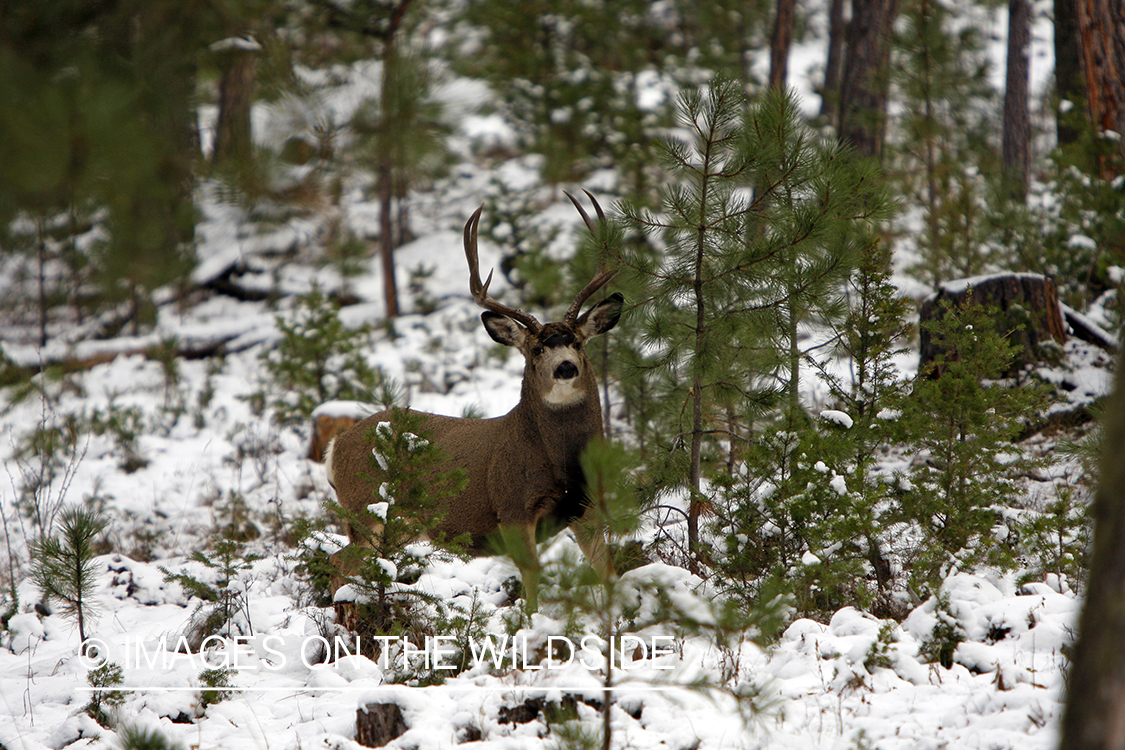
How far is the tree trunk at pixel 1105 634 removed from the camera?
58.3 inches

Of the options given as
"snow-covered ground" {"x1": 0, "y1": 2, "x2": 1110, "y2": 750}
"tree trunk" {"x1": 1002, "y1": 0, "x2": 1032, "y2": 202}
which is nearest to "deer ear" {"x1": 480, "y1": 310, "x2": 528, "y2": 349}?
"snow-covered ground" {"x1": 0, "y1": 2, "x2": 1110, "y2": 750}

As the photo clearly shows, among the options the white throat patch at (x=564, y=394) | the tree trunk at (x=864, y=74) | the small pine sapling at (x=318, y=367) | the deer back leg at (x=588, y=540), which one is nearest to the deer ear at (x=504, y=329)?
the white throat patch at (x=564, y=394)

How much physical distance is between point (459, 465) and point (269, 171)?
305 cm

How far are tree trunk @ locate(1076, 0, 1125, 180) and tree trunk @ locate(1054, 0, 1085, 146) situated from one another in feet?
0.58

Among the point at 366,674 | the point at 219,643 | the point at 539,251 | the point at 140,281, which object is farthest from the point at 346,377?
the point at 140,281

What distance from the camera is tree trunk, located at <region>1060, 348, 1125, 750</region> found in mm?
1480

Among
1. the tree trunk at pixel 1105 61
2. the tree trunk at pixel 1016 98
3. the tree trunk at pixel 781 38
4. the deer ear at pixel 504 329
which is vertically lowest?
the deer ear at pixel 504 329

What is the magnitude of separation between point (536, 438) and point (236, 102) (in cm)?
284

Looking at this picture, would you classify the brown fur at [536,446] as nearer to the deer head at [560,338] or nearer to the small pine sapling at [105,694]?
the deer head at [560,338]

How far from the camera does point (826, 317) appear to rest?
17.3ft

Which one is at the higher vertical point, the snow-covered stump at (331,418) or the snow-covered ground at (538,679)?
the snow-covered stump at (331,418)

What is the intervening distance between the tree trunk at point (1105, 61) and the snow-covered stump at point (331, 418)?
26.6 feet

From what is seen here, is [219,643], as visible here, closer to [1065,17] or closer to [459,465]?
[459,465]

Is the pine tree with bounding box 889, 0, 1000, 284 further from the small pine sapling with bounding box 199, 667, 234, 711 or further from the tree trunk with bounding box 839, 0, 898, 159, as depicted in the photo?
the small pine sapling with bounding box 199, 667, 234, 711
